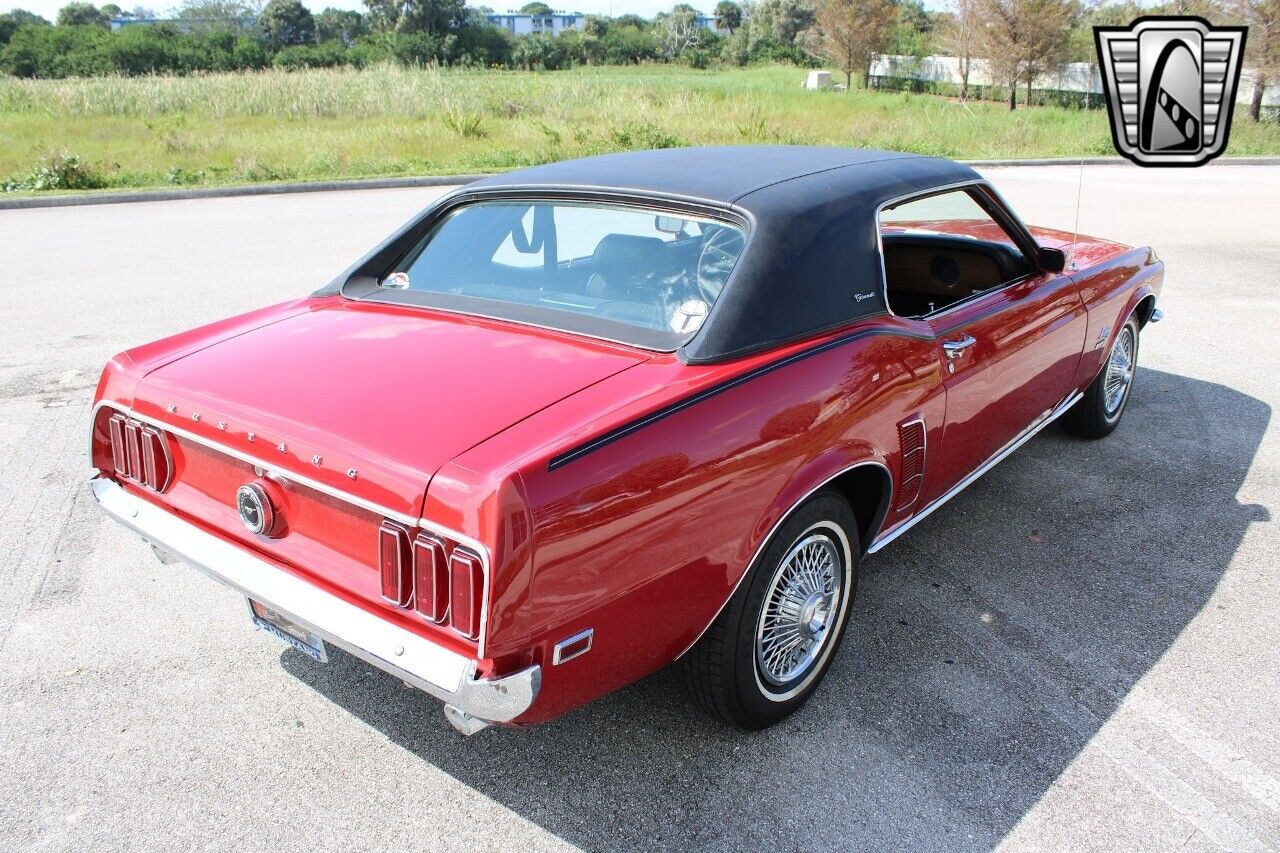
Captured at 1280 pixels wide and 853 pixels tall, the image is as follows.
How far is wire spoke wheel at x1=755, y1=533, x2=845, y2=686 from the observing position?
2.83 meters

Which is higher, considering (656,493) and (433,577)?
(656,493)

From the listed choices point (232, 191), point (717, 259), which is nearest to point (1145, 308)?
point (717, 259)

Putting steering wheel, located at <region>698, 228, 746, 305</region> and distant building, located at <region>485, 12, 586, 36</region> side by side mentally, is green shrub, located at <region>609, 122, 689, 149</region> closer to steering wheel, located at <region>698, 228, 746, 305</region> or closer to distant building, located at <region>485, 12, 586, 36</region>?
steering wheel, located at <region>698, 228, 746, 305</region>

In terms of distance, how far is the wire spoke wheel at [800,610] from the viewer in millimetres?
2830

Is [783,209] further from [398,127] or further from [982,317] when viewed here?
[398,127]

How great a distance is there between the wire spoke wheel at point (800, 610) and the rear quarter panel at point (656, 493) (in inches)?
10.0

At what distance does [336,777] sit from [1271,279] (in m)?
9.70

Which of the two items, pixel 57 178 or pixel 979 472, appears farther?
pixel 57 178

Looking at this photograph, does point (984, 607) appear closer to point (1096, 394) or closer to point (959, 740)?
point (959, 740)

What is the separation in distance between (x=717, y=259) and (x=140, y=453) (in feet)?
6.07

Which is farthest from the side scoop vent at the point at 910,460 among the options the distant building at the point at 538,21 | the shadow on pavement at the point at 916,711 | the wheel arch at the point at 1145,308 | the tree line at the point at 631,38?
the distant building at the point at 538,21

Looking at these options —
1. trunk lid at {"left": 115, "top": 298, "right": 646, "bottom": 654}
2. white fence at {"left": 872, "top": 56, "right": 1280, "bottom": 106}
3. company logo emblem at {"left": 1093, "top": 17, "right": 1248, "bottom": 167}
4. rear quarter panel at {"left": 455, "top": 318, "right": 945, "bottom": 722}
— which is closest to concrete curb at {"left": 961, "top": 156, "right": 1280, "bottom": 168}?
company logo emblem at {"left": 1093, "top": 17, "right": 1248, "bottom": 167}

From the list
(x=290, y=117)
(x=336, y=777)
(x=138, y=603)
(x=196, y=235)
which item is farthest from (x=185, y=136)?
(x=336, y=777)

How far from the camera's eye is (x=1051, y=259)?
415cm
